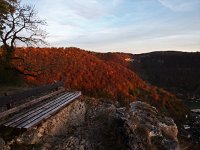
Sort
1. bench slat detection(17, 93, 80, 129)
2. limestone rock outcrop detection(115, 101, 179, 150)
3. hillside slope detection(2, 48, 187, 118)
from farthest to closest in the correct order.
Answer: hillside slope detection(2, 48, 187, 118) → limestone rock outcrop detection(115, 101, 179, 150) → bench slat detection(17, 93, 80, 129)

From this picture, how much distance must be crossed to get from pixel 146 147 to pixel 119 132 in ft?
3.75

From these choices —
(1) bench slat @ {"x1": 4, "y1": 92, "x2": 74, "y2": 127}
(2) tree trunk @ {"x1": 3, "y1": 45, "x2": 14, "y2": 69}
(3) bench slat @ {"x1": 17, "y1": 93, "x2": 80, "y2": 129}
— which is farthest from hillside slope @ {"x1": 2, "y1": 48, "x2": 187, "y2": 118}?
(1) bench slat @ {"x1": 4, "y1": 92, "x2": 74, "y2": 127}

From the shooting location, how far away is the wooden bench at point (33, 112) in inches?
402

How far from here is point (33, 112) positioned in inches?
473

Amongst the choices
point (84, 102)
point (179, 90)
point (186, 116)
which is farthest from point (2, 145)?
point (179, 90)

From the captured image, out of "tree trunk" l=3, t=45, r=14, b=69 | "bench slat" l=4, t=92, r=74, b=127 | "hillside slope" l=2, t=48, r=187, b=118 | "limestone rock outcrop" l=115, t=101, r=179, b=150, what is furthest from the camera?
"hillside slope" l=2, t=48, r=187, b=118

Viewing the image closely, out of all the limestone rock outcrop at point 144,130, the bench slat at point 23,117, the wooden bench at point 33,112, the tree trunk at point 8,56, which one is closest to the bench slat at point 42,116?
the wooden bench at point 33,112

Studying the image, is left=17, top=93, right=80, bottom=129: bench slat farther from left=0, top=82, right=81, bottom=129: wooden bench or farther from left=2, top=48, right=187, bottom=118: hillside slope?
left=2, top=48, right=187, bottom=118: hillside slope

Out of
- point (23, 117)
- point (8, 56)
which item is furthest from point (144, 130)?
point (8, 56)

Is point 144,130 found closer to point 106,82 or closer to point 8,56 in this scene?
point 8,56

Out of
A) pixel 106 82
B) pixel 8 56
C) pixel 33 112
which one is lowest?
pixel 106 82

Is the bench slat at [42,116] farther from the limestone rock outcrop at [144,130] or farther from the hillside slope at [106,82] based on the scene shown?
the hillside slope at [106,82]

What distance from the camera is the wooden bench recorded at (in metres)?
10.2

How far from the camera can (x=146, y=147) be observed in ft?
41.8
